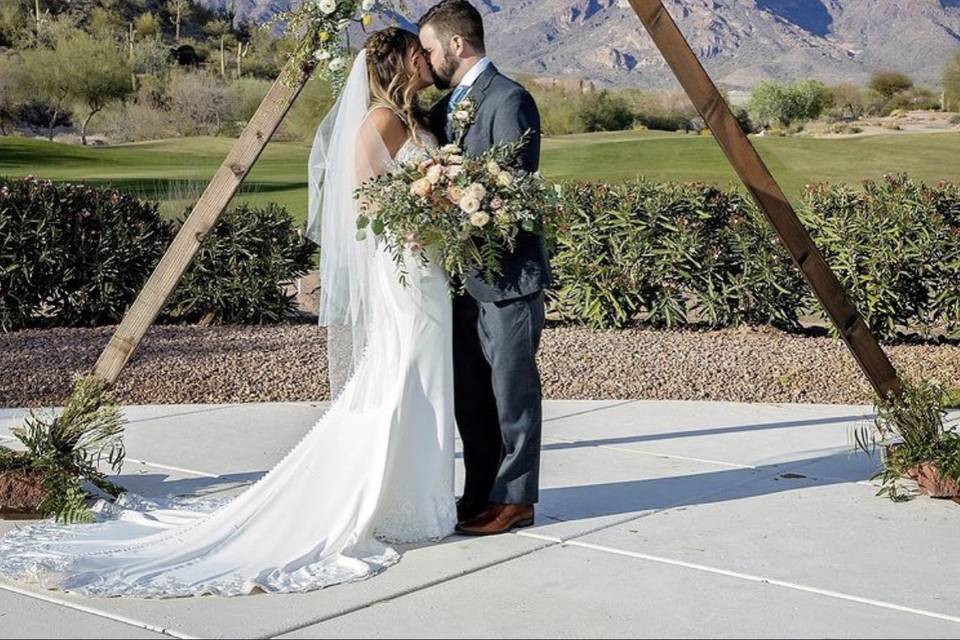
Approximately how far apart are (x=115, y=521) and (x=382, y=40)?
7.62ft

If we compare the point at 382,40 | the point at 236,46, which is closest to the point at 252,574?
the point at 382,40

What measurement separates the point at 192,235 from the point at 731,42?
330ft

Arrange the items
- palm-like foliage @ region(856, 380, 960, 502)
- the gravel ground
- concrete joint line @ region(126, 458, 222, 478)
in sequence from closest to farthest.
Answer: palm-like foliage @ region(856, 380, 960, 502)
concrete joint line @ region(126, 458, 222, 478)
the gravel ground

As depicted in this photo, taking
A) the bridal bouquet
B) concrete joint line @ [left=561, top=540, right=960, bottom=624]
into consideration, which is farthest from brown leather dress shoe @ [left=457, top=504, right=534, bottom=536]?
the bridal bouquet

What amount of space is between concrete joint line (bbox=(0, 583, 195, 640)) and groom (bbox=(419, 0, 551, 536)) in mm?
1622

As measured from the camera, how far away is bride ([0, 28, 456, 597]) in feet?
18.2

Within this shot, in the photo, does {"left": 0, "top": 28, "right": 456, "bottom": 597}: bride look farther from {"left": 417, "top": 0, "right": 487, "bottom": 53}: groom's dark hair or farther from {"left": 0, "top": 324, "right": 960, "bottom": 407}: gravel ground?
{"left": 0, "top": 324, "right": 960, "bottom": 407}: gravel ground

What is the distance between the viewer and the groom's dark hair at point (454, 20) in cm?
589

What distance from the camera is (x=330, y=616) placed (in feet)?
15.8

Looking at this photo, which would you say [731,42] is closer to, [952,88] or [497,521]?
[952,88]

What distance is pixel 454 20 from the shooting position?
19.4ft

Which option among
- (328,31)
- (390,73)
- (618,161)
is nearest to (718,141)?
(390,73)

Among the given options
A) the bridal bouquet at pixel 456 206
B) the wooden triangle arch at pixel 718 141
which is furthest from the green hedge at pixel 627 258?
the bridal bouquet at pixel 456 206

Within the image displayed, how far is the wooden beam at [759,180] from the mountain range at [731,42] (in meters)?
77.6
